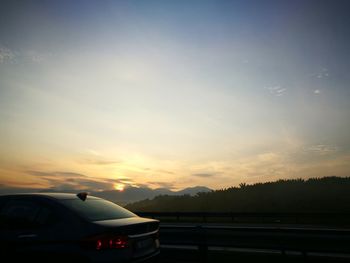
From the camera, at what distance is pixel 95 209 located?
17.6 feet

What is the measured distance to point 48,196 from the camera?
5.44 meters

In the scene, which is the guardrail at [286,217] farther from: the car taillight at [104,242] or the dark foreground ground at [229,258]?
the car taillight at [104,242]

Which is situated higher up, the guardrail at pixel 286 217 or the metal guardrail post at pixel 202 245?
the guardrail at pixel 286 217

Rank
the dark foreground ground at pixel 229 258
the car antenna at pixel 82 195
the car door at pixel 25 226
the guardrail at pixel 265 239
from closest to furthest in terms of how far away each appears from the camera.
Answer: the car door at pixel 25 226 < the car antenna at pixel 82 195 < the guardrail at pixel 265 239 < the dark foreground ground at pixel 229 258

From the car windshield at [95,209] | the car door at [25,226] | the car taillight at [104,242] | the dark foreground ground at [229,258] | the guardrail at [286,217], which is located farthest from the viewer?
the guardrail at [286,217]

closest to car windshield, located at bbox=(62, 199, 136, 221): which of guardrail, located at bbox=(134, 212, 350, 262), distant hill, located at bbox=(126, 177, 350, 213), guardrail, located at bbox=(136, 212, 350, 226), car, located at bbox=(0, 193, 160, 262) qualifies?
car, located at bbox=(0, 193, 160, 262)

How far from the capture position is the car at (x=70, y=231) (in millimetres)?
4520

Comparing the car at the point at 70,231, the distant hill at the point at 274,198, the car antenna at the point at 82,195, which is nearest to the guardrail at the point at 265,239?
the car at the point at 70,231

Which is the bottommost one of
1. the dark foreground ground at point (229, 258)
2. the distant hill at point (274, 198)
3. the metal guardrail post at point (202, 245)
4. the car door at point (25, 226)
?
the dark foreground ground at point (229, 258)

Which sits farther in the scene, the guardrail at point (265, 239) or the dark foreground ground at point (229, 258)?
the dark foreground ground at point (229, 258)

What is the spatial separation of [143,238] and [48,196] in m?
1.68

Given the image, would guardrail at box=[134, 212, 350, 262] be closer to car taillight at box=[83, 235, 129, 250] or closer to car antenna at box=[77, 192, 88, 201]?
car antenna at box=[77, 192, 88, 201]

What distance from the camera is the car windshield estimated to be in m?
5.06

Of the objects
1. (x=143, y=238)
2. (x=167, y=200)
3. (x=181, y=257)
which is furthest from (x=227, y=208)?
(x=143, y=238)
